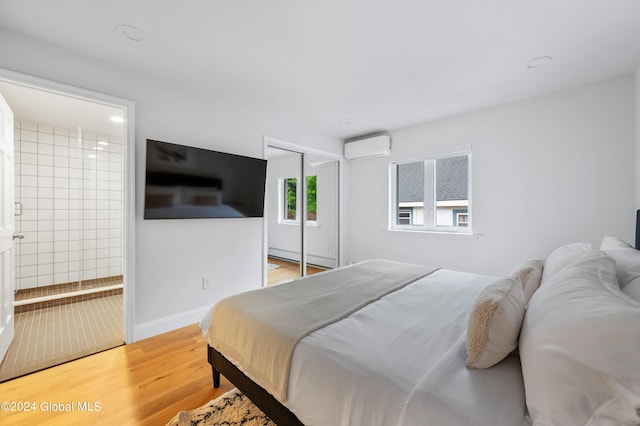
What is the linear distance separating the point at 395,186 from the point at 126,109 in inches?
139

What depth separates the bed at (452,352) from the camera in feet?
2.15

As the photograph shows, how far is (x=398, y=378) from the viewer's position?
0.95 m

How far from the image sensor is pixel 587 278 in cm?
98

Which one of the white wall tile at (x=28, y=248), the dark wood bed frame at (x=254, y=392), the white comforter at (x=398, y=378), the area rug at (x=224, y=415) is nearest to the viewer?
the white comforter at (x=398, y=378)

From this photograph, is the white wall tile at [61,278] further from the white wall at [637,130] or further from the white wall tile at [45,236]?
the white wall at [637,130]

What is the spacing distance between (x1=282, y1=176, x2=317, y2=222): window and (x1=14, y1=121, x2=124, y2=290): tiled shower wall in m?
2.82

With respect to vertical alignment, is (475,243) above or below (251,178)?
below

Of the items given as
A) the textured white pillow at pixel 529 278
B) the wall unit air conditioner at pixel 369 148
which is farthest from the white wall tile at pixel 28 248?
the textured white pillow at pixel 529 278

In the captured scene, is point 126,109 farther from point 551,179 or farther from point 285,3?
point 551,179

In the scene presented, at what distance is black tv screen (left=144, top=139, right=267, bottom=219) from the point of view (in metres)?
2.50

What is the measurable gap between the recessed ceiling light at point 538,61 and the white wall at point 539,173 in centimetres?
80

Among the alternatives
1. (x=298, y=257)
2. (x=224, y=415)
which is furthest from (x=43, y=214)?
(x=224, y=415)

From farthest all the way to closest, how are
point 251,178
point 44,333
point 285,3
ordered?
point 251,178 → point 44,333 → point 285,3

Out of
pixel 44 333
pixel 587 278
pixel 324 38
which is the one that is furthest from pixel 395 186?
pixel 44 333
